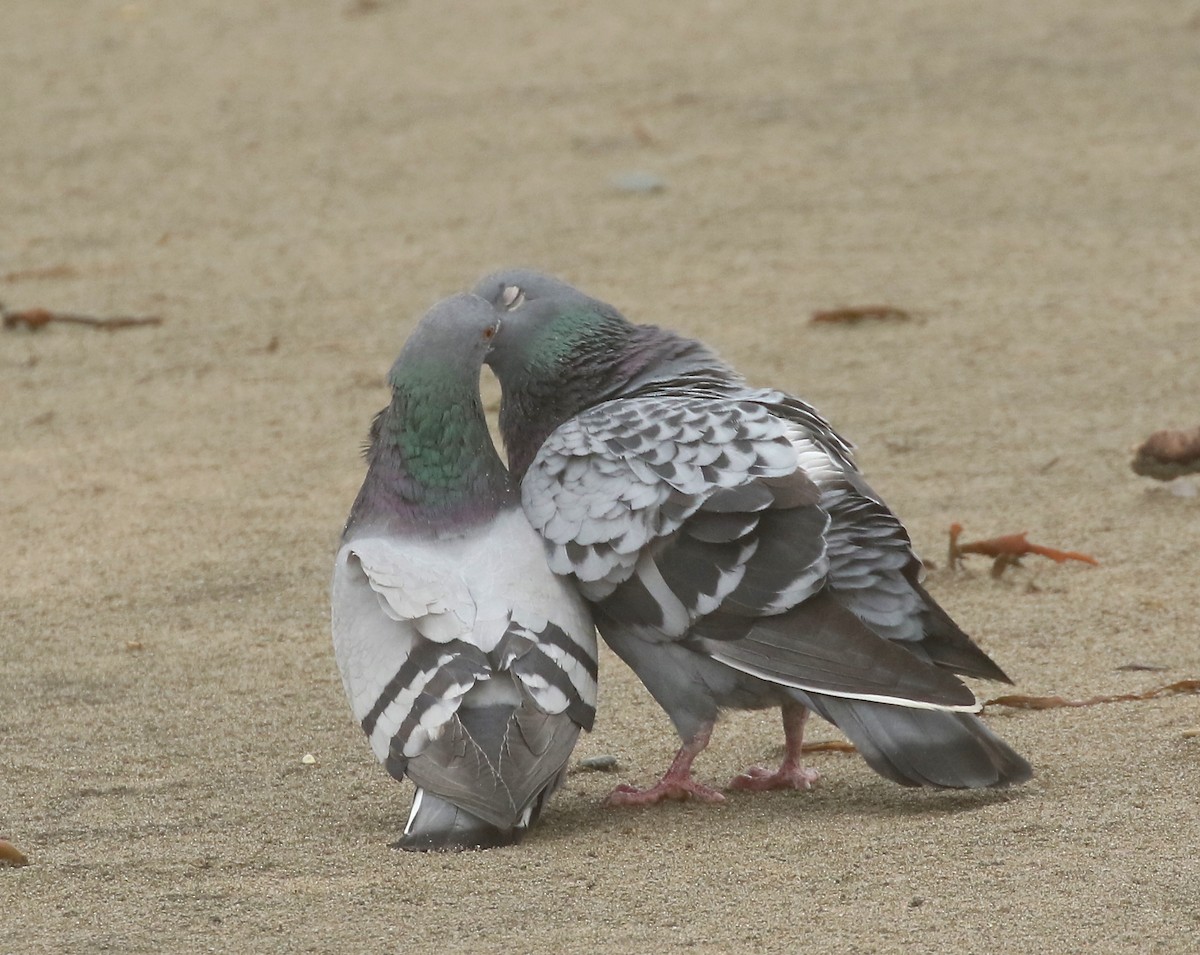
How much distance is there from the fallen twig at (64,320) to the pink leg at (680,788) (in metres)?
4.58

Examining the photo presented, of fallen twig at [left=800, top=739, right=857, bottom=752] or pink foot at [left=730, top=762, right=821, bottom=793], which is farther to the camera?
fallen twig at [left=800, top=739, right=857, bottom=752]

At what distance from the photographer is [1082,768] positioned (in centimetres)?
383

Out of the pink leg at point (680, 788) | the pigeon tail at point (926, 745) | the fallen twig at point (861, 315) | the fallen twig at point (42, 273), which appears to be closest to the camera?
the pigeon tail at point (926, 745)

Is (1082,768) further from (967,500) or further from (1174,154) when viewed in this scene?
(1174,154)

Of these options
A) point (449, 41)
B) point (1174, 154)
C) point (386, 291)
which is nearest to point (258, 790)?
point (386, 291)

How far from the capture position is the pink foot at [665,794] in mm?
3895

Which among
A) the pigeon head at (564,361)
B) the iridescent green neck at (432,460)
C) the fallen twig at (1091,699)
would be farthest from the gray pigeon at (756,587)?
the fallen twig at (1091,699)

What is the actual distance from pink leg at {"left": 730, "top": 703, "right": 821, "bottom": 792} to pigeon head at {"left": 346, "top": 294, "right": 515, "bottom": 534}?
2.42 ft

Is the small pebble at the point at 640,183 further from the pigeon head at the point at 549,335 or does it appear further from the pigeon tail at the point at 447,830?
the pigeon tail at the point at 447,830

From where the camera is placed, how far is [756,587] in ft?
12.3

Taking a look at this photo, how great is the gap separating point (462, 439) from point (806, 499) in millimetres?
719

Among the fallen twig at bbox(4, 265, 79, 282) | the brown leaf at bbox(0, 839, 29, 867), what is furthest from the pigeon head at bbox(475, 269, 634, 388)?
the fallen twig at bbox(4, 265, 79, 282)

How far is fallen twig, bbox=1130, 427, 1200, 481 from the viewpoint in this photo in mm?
5535

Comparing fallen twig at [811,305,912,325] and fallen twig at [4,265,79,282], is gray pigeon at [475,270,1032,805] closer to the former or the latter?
fallen twig at [811,305,912,325]
